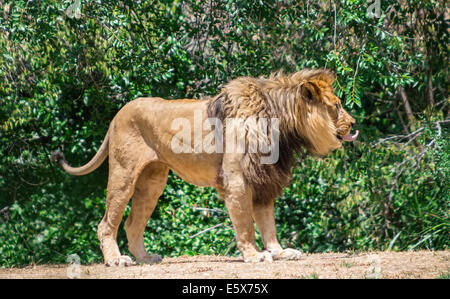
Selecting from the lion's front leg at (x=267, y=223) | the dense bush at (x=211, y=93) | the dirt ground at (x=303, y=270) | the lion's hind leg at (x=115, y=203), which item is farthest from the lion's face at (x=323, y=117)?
the lion's hind leg at (x=115, y=203)

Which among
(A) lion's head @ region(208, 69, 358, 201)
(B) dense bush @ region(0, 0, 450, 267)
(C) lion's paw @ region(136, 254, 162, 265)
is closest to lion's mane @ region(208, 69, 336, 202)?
(A) lion's head @ region(208, 69, 358, 201)

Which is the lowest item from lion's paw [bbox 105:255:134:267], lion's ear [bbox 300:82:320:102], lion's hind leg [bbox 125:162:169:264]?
lion's paw [bbox 105:255:134:267]

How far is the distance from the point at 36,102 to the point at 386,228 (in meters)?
4.77

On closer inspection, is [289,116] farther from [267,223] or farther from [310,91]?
[267,223]

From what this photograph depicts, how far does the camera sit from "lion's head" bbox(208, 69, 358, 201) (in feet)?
17.3

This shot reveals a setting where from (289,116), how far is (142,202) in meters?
1.68

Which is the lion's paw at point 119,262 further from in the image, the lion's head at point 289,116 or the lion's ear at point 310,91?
the lion's ear at point 310,91

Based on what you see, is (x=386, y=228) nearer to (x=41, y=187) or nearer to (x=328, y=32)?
(x=328, y=32)

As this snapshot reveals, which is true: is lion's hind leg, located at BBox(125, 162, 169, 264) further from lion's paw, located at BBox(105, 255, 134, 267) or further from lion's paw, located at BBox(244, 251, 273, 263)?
lion's paw, located at BBox(244, 251, 273, 263)

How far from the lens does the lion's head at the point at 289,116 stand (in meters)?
5.28

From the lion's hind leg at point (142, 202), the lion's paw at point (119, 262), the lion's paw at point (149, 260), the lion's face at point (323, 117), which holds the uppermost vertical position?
the lion's face at point (323, 117)

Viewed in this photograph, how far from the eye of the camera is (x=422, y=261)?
501cm

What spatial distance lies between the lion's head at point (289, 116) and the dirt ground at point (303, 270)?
726mm

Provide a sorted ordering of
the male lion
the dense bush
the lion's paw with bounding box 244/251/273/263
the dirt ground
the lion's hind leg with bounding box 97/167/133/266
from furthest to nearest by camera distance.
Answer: the dense bush < the lion's hind leg with bounding box 97/167/133/266 < the male lion < the lion's paw with bounding box 244/251/273/263 < the dirt ground
